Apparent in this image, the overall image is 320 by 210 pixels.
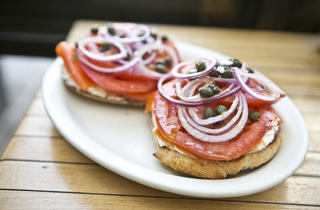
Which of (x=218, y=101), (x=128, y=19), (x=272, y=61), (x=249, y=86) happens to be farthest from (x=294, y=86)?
(x=128, y=19)

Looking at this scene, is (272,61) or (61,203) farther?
(272,61)

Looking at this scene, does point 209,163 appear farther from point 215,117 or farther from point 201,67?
point 201,67

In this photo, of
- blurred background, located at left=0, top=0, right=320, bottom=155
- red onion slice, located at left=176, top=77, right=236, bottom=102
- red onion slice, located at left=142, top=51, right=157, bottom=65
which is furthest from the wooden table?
blurred background, located at left=0, top=0, right=320, bottom=155

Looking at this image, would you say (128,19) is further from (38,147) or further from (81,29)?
(38,147)

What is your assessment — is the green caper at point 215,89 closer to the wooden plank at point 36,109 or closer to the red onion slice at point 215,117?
the red onion slice at point 215,117

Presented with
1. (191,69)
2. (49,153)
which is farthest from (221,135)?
(49,153)

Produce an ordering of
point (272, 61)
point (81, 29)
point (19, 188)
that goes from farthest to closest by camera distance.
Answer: point (81, 29)
point (272, 61)
point (19, 188)

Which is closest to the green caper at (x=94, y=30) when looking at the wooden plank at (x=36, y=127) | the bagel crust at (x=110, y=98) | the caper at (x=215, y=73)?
the bagel crust at (x=110, y=98)
